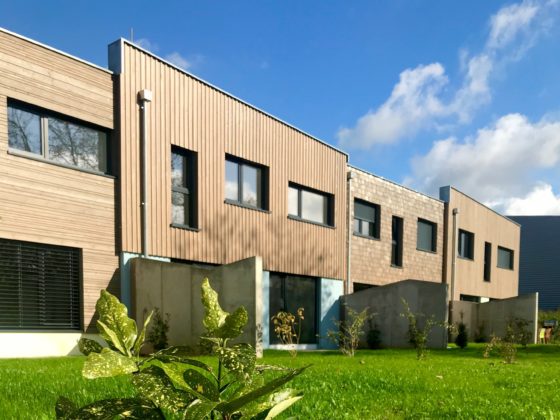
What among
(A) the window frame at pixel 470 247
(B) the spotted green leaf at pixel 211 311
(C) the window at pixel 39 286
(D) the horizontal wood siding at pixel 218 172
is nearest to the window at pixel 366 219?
(D) the horizontal wood siding at pixel 218 172

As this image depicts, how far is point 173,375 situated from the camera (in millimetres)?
889

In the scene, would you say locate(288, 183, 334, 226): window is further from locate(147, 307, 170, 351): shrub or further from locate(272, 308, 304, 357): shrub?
locate(147, 307, 170, 351): shrub

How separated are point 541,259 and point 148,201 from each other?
45233mm

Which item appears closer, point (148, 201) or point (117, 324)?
point (117, 324)

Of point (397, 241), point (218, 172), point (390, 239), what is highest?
point (218, 172)

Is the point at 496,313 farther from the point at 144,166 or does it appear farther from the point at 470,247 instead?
the point at 144,166

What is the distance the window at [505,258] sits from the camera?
3086cm

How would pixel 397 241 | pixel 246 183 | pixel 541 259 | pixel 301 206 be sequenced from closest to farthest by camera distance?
pixel 246 183 → pixel 301 206 → pixel 397 241 → pixel 541 259

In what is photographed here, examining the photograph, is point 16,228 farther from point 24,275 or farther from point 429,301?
point 429,301

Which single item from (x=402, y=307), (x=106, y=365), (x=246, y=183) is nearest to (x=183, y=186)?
(x=246, y=183)

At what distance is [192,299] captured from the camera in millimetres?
11398

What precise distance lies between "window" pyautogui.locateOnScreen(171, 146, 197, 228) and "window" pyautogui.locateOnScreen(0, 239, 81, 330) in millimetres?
3231

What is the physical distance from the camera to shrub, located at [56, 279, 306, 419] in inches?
32.8

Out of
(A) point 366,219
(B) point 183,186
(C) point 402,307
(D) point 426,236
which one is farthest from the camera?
(D) point 426,236
